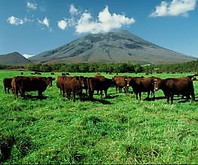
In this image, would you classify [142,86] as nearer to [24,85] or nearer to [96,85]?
[96,85]

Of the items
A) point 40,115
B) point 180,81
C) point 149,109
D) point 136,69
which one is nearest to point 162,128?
point 149,109

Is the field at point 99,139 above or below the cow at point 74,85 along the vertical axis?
below

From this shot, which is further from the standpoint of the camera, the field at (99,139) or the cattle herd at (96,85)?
the cattle herd at (96,85)

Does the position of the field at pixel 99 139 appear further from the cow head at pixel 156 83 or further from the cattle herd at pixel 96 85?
the cow head at pixel 156 83

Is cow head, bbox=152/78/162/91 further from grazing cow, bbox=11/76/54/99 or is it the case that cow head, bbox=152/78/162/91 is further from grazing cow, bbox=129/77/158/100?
grazing cow, bbox=11/76/54/99

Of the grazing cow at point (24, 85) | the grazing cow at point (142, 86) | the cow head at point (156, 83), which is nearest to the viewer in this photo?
the cow head at point (156, 83)

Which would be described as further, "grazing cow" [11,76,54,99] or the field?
"grazing cow" [11,76,54,99]

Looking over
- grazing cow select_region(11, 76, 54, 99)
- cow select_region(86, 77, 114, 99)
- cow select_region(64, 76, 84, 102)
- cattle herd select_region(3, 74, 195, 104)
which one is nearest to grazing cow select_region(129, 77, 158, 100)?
cattle herd select_region(3, 74, 195, 104)

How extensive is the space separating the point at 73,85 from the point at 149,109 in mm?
6274

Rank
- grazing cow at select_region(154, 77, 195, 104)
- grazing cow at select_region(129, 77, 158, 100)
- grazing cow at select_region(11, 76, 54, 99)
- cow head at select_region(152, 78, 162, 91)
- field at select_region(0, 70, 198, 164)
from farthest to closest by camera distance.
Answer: grazing cow at select_region(129, 77, 158, 100)
grazing cow at select_region(11, 76, 54, 99)
cow head at select_region(152, 78, 162, 91)
grazing cow at select_region(154, 77, 195, 104)
field at select_region(0, 70, 198, 164)

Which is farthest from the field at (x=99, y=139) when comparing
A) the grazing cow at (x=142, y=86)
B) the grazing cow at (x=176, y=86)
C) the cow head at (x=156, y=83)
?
the grazing cow at (x=142, y=86)

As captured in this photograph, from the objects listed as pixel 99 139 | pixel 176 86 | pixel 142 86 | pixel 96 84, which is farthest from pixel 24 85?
pixel 99 139

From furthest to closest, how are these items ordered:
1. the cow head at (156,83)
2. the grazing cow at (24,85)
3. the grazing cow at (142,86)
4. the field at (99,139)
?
the grazing cow at (142,86) → the grazing cow at (24,85) → the cow head at (156,83) → the field at (99,139)

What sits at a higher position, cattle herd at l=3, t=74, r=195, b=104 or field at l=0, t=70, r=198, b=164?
cattle herd at l=3, t=74, r=195, b=104
